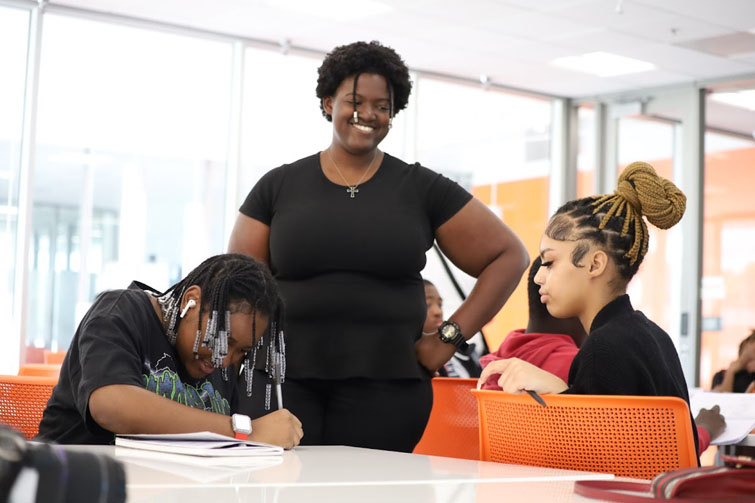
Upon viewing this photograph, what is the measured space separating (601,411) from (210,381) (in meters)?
0.83

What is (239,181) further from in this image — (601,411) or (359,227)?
(601,411)

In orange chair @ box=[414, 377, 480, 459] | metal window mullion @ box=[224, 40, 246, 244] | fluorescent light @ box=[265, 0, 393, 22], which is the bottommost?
orange chair @ box=[414, 377, 480, 459]

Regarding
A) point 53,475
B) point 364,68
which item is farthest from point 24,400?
point 53,475

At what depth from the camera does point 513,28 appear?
6.42 meters

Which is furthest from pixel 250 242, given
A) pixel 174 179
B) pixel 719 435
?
pixel 174 179

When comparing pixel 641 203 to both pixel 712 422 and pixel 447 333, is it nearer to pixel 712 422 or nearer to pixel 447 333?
pixel 447 333

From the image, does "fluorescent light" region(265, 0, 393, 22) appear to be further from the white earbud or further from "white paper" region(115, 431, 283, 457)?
"white paper" region(115, 431, 283, 457)

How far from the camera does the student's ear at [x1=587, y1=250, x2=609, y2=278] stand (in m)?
1.89

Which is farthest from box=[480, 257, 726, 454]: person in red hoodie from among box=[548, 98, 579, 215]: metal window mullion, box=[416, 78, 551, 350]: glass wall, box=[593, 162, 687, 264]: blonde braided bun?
box=[548, 98, 579, 215]: metal window mullion

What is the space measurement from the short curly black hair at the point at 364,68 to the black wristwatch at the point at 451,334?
0.51m

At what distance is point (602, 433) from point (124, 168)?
625cm

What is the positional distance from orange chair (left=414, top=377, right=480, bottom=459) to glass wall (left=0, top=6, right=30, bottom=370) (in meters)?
4.21

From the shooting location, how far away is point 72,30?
6.22 metres

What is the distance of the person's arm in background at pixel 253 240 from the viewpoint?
226cm
